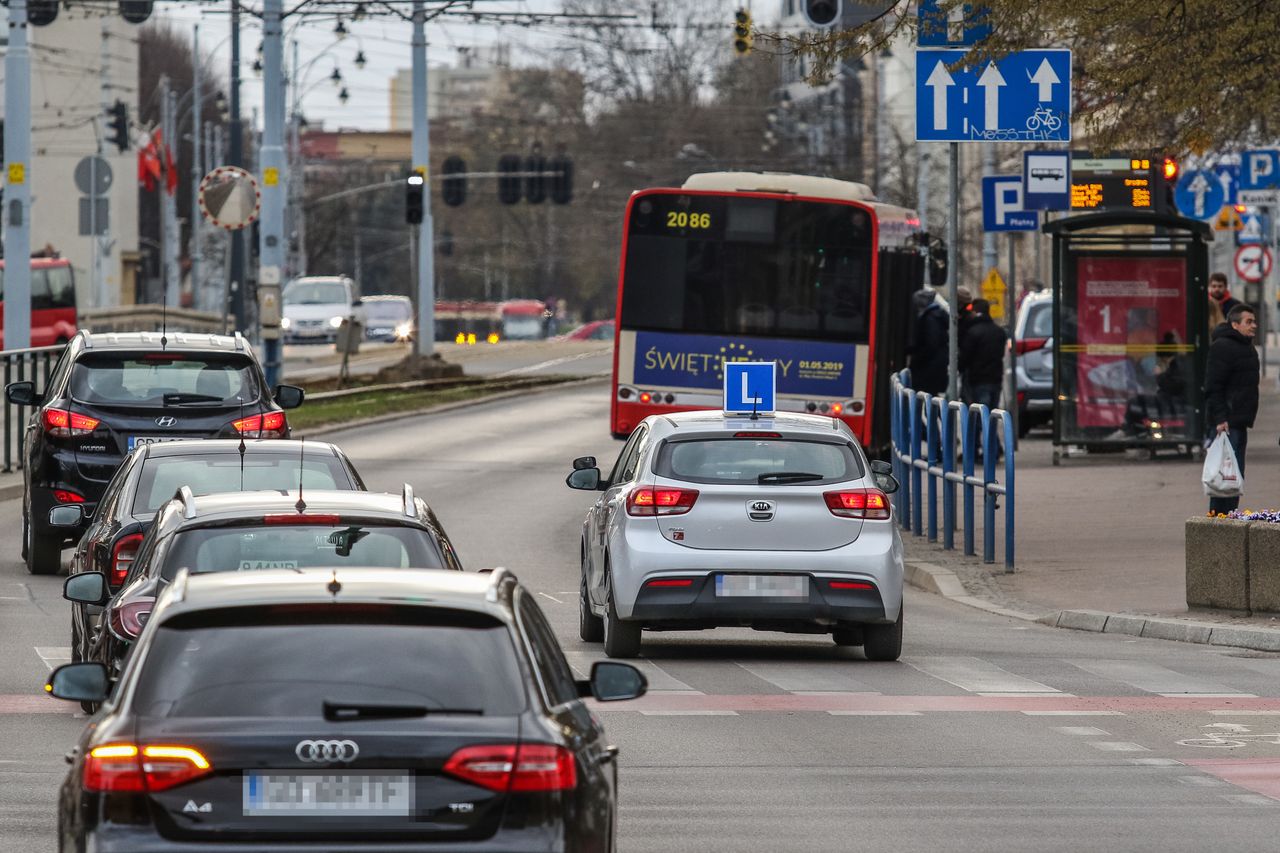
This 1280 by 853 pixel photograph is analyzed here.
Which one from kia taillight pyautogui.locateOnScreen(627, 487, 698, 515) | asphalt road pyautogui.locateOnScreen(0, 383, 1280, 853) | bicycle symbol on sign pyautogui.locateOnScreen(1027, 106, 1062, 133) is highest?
bicycle symbol on sign pyautogui.locateOnScreen(1027, 106, 1062, 133)

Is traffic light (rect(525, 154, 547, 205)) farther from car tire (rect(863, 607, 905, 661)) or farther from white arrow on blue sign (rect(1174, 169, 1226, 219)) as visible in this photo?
car tire (rect(863, 607, 905, 661))

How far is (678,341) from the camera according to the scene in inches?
1054

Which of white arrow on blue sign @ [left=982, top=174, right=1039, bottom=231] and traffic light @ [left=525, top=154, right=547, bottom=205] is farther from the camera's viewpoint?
traffic light @ [left=525, top=154, right=547, bottom=205]

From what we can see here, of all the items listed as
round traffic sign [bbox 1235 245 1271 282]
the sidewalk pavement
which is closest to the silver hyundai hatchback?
the sidewalk pavement

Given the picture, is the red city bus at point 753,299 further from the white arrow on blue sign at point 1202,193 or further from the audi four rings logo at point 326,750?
the audi four rings logo at point 326,750

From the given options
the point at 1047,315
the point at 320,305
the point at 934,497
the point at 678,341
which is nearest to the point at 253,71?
the point at 320,305

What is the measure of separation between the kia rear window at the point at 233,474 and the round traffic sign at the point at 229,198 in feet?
63.1

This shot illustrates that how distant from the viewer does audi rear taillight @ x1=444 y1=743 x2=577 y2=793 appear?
5695 mm

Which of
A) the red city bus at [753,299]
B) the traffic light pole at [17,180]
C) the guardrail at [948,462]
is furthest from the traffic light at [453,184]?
the guardrail at [948,462]

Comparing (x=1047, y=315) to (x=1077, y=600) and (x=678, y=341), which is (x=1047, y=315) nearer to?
(x=678, y=341)

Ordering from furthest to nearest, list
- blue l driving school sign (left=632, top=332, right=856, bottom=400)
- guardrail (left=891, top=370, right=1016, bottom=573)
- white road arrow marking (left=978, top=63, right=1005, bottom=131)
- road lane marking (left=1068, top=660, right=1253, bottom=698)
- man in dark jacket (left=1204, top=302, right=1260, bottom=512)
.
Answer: blue l driving school sign (left=632, top=332, right=856, bottom=400) → white road arrow marking (left=978, top=63, right=1005, bottom=131) → man in dark jacket (left=1204, top=302, right=1260, bottom=512) → guardrail (left=891, top=370, right=1016, bottom=573) → road lane marking (left=1068, top=660, right=1253, bottom=698)

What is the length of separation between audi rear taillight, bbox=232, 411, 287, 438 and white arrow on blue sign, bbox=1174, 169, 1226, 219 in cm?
1654

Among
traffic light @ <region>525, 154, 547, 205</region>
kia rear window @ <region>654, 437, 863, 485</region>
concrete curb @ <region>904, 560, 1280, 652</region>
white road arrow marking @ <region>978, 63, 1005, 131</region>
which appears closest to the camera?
kia rear window @ <region>654, 437, 863, 485</region>

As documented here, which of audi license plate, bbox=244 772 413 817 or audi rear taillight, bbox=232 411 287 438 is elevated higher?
audi rear taillight, bbox=232 411 287 438
